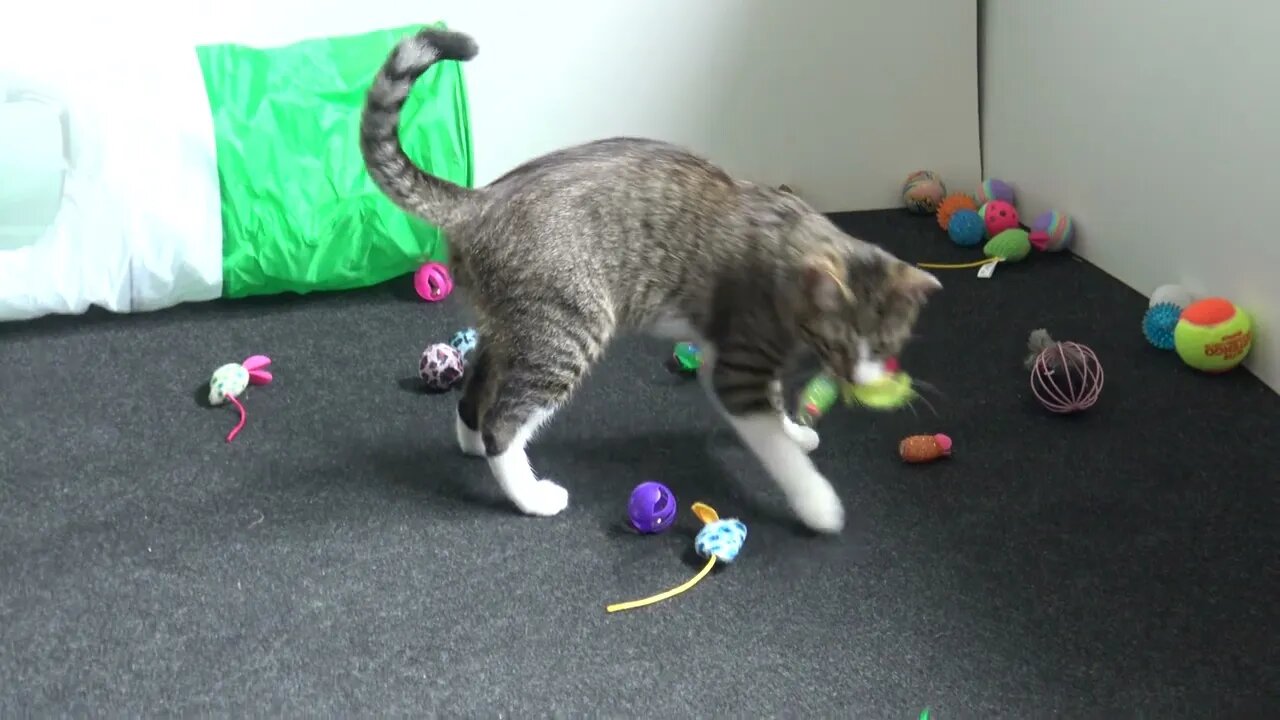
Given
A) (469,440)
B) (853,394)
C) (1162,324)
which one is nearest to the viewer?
(853,394)

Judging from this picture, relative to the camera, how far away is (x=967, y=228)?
3033 mm

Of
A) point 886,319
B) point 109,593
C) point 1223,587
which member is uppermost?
point 886,319

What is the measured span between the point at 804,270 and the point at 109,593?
1.29 m

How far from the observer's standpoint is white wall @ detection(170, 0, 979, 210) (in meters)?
3.01

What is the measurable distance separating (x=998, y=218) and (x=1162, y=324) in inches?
28.9

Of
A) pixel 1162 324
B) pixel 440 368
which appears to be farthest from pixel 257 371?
pixel 1162 324

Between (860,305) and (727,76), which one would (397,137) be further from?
(727,76)

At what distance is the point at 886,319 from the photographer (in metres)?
1.80

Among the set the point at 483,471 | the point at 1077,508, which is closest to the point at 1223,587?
the point at 1077,508

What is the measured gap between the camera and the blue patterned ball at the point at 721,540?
177cm

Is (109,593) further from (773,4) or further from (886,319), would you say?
(773,4)

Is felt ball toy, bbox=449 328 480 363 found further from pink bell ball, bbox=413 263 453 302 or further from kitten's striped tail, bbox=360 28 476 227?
kitten's striped tail, bbox=360 28 476 227

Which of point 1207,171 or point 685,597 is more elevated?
point 1207,171

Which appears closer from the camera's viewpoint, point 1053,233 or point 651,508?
A: point 651,508
